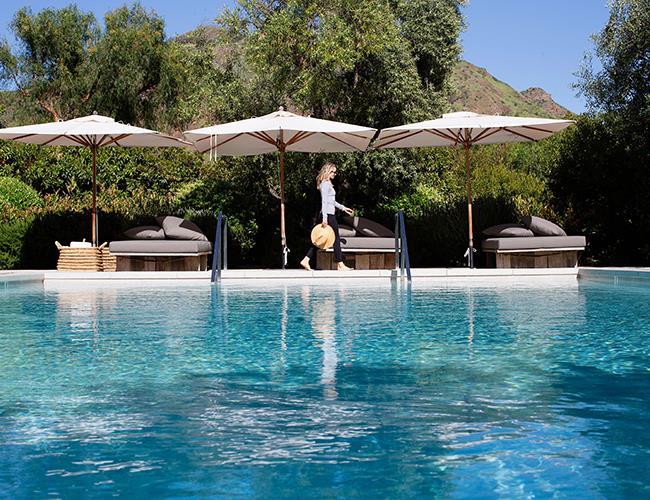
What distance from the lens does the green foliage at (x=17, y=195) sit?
18031mm

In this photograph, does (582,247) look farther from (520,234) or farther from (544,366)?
(544,366)

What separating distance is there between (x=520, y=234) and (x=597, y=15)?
17.2 ft

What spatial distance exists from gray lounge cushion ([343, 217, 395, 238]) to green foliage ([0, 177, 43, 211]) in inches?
280

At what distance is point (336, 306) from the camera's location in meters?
10.5

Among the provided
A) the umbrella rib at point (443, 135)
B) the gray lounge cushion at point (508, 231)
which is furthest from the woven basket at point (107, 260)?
the gray lounge cushion at point (508, 231)

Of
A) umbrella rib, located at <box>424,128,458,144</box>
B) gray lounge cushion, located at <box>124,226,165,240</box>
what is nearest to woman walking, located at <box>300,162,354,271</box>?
umbrella rib, located at <box>424,128,458,144</box>

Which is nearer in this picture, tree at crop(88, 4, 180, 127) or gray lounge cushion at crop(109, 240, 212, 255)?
gray lounge cushion at crop(109, 240, 212, 255)

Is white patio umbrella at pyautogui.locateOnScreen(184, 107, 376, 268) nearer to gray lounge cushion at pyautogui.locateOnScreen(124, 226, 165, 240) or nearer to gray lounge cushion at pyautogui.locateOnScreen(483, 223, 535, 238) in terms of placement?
gray lounge cushion at pyautogui.locateOnScreen(124, 226, 165, 240)

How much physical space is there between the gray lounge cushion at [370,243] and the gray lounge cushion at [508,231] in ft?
6.30

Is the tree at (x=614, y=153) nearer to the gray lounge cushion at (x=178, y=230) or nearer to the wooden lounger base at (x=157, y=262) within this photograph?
the gray lounge cushion at (x=178, y=230)

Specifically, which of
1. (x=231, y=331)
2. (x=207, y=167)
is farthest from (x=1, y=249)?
(x=231, y=331)

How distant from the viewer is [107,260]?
1534cm

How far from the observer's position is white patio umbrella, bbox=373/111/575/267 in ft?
48.4

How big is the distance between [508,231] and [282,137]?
4.55 meters
